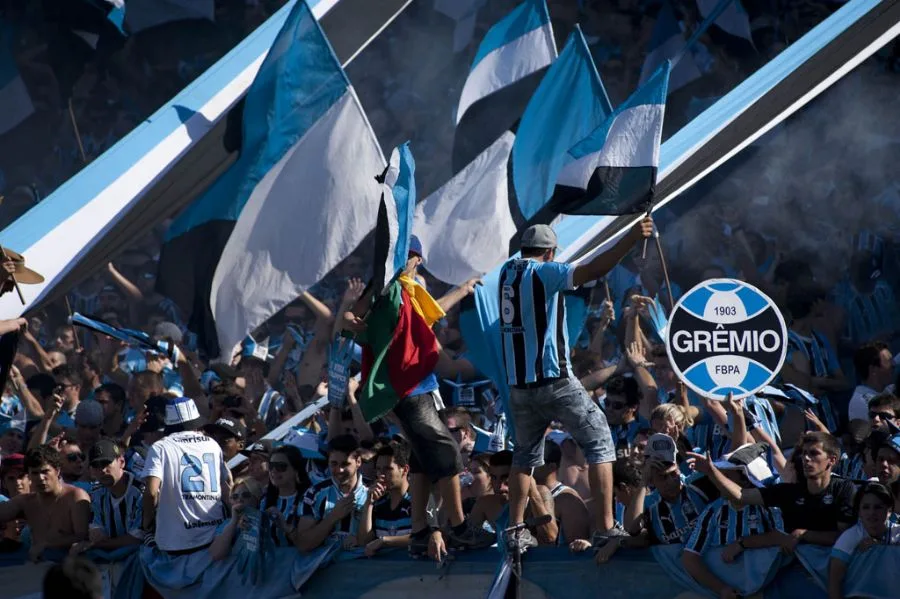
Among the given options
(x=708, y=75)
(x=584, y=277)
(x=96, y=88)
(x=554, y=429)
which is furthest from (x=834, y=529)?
(x=96, y=88)

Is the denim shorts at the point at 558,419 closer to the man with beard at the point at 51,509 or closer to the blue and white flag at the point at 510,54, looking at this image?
the man with beard at the point at 51,509

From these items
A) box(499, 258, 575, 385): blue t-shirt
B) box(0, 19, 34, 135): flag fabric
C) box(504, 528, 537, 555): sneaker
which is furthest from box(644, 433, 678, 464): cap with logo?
box(0, 19, 34, 135): flag fabric

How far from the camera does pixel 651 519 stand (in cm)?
780

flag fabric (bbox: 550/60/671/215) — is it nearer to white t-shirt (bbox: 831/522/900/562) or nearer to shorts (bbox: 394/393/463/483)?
shorts (bbox: 394/393/463/483)

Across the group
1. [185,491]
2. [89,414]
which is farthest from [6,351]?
[185,491]

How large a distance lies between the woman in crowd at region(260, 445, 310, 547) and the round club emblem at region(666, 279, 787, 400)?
2335mm

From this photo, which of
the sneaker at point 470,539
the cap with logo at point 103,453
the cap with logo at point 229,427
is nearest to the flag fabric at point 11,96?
the cap with logo at point 229,427

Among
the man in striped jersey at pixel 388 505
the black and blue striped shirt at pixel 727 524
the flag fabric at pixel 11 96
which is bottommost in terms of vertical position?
the black and blue striped shirt at pixel 727 524

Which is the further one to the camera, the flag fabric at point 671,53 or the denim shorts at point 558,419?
the flag fabric at point 671,53

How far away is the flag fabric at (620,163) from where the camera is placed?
8086mm

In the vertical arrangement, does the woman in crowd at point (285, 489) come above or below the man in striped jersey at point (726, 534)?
above

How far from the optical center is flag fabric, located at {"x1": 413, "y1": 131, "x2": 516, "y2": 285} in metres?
10.7

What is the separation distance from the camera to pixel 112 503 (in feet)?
31.8

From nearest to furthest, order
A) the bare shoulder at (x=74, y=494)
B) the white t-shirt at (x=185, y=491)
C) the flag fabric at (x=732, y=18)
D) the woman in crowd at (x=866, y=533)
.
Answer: the woman in crowd at (x=866, y=533) → the white t-shirt at (x=185, y=491) → the bare shoulder at (x=74, y=494) → the flag fabric at (x=732, y=18)
